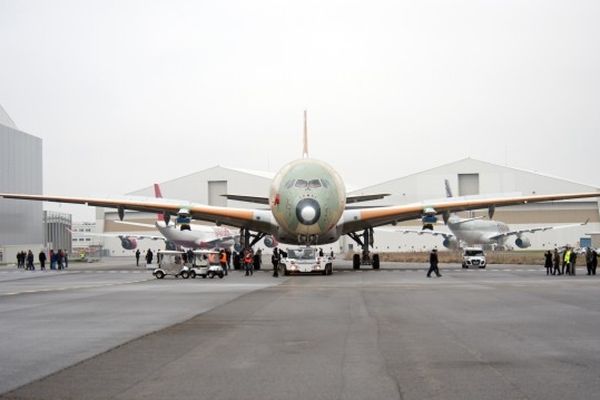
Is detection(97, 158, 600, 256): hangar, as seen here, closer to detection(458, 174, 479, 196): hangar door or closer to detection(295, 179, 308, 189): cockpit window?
detection(458, 174, 479, 196): hangar door

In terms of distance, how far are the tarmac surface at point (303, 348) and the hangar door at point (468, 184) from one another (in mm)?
67761

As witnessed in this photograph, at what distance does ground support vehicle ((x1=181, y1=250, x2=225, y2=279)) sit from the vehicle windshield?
12.0 ft

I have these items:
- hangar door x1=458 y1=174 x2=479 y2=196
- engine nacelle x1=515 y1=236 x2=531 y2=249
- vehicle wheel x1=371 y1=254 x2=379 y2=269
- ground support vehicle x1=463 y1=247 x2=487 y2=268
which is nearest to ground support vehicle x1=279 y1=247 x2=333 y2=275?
vehicle wheel x1=371 y1=254 x2=379 y2=269

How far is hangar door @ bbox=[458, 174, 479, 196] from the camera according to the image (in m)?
88.7

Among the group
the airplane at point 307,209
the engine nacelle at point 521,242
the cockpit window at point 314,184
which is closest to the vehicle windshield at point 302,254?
the airplane at point 307,209

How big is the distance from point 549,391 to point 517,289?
57.9 ft

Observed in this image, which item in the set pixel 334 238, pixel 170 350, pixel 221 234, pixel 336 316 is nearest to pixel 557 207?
pixel 221 234

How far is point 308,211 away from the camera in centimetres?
3688

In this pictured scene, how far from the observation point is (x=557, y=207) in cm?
8638

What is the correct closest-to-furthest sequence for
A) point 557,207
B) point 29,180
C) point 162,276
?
1. point 162,276
2. point 29,180
3. point 557,207

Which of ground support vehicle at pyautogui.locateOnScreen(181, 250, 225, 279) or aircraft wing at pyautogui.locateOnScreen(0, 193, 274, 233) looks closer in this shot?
ground support vehicle at pyautogui.locateOnScreen(181, 250, 225, 279)

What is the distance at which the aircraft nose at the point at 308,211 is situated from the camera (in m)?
36.9

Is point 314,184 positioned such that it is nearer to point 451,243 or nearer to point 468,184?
point 451,243

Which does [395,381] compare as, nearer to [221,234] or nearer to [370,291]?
[370,291]
